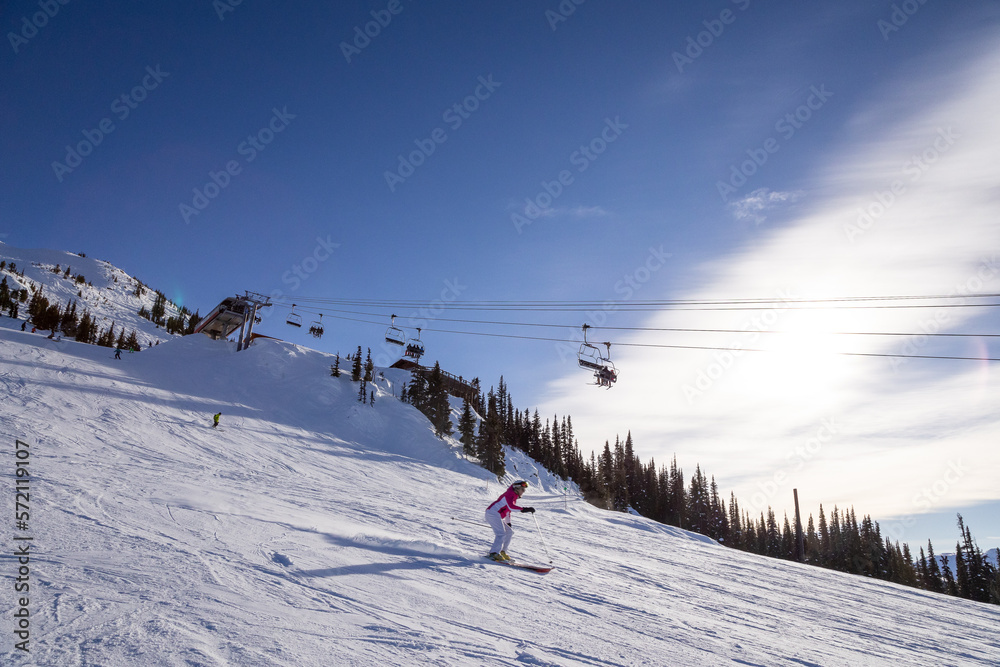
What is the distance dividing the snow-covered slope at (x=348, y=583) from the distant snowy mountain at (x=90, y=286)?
214 feet

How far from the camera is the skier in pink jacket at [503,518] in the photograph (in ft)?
31.8

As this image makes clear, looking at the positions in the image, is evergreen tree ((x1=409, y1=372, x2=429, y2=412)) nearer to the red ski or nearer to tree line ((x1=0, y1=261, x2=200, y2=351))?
tree line ((x1=0, y1=261, x2=200, y2=351))

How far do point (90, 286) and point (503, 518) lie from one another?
4713 inches

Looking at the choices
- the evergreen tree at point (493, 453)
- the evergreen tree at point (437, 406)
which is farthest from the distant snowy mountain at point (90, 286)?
the evergreen tree at point (493, 453)

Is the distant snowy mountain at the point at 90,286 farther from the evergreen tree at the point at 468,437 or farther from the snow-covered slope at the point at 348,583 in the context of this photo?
the snow-covered slope at the point at 348,583

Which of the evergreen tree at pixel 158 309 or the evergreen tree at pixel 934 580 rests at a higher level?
the evergreen tree at pixel 158 309

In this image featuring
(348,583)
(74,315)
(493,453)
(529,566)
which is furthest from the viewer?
(74,315)

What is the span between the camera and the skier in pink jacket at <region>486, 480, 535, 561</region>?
970 centimetres

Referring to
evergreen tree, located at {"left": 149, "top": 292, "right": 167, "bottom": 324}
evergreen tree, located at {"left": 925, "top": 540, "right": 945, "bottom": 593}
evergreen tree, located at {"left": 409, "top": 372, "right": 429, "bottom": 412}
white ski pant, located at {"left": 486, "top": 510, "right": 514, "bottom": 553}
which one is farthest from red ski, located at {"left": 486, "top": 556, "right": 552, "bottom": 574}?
evergreen tree, located at {"left": 149, "top": 292, "right": 167, "bottom": 324}

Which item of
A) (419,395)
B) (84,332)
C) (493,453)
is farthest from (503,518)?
(84,332)

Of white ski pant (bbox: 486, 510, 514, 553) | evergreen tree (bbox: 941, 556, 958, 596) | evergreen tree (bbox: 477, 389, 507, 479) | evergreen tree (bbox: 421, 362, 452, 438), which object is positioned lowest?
evergreen tree (bbox: 941, 556, 958, 596)

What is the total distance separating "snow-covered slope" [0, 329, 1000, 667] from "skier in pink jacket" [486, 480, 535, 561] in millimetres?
446

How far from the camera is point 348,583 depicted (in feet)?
21.3

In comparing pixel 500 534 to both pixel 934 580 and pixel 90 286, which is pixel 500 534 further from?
pixel 90 286
